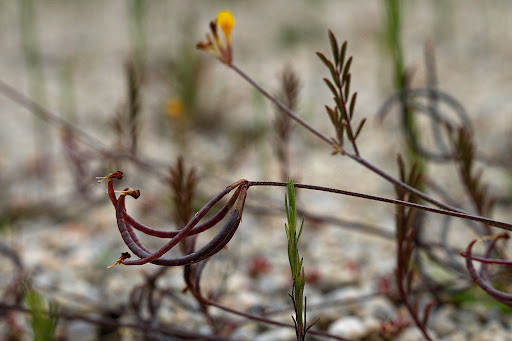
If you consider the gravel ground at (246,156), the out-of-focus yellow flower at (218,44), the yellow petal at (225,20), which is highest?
the yellow petal at (225,20)

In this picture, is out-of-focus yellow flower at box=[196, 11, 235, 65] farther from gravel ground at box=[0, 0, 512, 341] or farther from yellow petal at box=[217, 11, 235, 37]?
gravel ground at box=[0, 0, 512, 341]

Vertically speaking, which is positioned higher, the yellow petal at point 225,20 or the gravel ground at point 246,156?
the yellow petal at point 225,20

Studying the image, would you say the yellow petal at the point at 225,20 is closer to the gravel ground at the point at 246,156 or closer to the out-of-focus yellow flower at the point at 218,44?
the out-of-focus yellow flower at the point at 218,44

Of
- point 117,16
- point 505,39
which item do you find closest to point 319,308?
point 505,39

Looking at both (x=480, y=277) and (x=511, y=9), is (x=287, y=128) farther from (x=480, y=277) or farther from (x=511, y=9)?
(x=511, y=9)

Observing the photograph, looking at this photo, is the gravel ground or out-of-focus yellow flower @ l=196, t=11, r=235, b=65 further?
the gravel ground

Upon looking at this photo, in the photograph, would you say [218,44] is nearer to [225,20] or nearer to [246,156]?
[225,20]

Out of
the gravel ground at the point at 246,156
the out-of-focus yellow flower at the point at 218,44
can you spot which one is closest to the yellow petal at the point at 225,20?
the out-of-focus yellow flower at the point at 218,44

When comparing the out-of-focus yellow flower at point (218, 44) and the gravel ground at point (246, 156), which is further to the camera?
the gravel ground at point (246, 156)

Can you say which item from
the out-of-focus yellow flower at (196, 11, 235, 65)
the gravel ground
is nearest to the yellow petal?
the out-of-focus yellow flower at (196, 11, 235, 65)
